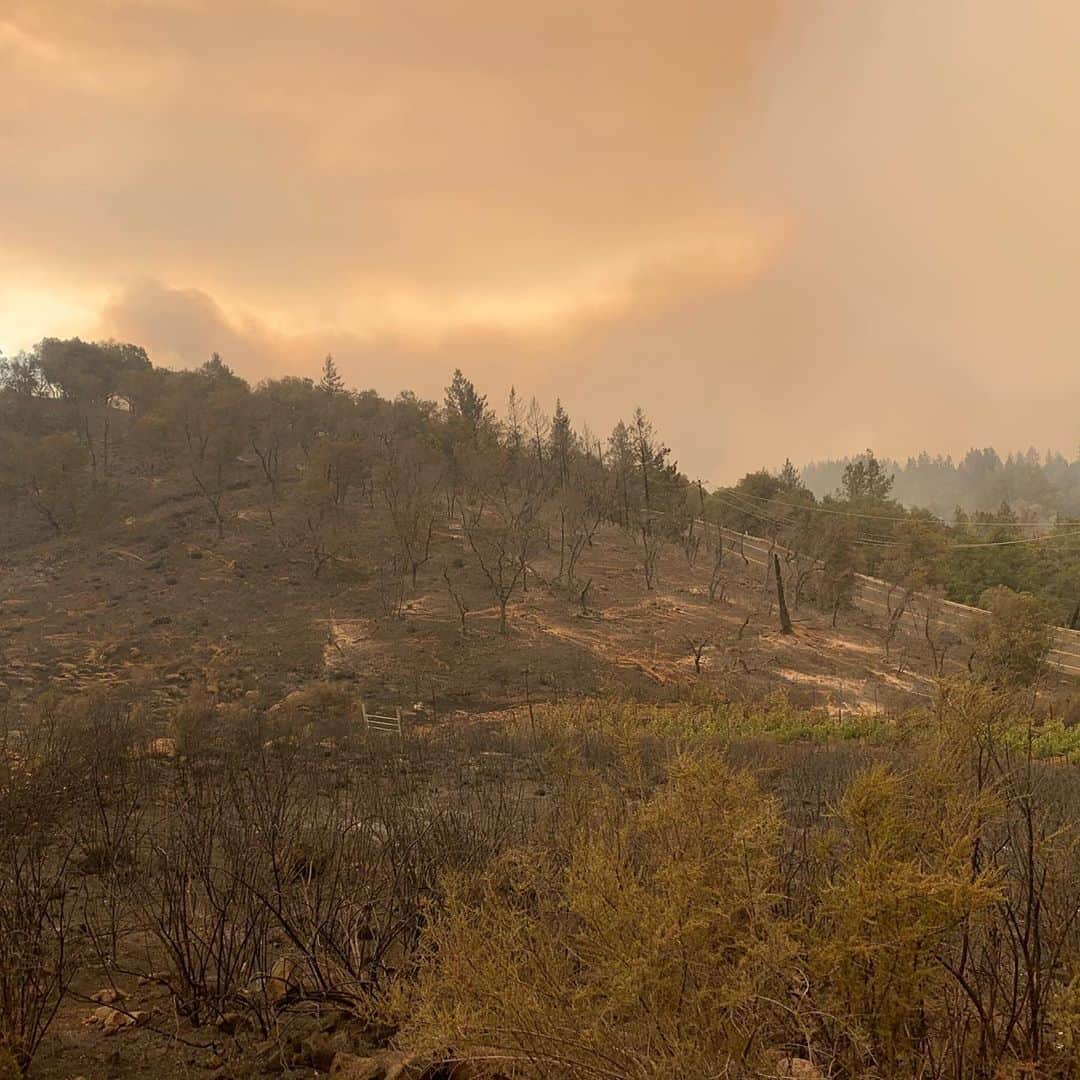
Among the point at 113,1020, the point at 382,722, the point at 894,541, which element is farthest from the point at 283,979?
the point at 894,541

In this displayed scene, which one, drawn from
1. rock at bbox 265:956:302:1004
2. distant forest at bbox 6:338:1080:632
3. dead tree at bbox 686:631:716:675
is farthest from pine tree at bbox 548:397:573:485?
rock at bbox 265:956:302:1004

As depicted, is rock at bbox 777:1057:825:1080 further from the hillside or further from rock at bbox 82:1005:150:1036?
the hillside

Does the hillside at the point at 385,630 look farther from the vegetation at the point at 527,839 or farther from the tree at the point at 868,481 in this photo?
the tree at the point at 868,481

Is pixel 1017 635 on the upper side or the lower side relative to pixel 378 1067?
lower

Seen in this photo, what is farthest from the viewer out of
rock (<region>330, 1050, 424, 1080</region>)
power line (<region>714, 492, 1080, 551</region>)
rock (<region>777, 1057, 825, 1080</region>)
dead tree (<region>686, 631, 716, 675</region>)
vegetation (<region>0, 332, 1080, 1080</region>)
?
power line (<region>714, 492, 1080, 551</region>)

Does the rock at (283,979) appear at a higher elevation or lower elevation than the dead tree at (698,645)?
higher

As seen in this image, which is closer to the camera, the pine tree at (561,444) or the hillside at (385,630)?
the hillside at (385,630)

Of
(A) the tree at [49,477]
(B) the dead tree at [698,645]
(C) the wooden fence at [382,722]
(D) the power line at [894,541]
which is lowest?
(C) the wooden fence at [382,722]

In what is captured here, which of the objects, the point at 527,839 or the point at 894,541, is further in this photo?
the point at 894,541

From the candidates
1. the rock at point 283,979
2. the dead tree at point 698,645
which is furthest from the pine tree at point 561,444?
the rock at point 283,979

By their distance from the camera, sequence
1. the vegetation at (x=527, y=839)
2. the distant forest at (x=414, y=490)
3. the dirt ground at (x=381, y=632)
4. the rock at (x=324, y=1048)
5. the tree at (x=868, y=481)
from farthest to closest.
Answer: the tree at (x=868, y=481) → the distant forest at (x=414, y=490) → the dirt ground at (x=381, y=632) → the rock at (x=324, y=1048) → the vegetation at (x=527, y=839)

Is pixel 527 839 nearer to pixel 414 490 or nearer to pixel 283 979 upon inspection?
pixel 283 979

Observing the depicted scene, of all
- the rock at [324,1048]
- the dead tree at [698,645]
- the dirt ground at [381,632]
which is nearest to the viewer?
the rock at [324,1048]

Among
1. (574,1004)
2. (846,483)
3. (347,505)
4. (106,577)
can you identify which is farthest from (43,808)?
(846,483)
